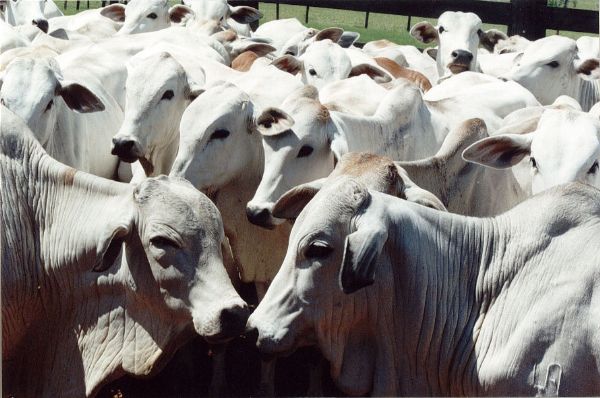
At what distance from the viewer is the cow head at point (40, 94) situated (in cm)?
629

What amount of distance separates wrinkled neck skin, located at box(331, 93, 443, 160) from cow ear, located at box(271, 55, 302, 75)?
1572 mm

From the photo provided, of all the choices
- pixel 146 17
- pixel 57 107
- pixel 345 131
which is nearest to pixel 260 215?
pixel 345 131

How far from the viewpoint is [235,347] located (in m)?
6.96

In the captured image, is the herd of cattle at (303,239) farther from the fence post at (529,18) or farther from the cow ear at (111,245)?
the fence post at (529,18)

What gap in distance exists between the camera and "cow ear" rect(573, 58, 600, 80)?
8.51m

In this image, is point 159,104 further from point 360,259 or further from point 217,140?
point 360,259

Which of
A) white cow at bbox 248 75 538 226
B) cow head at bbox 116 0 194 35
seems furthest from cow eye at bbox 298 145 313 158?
cow head at bbox 116 0 194 35

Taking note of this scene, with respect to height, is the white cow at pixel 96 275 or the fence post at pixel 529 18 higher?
the white cow at pixel 96 275

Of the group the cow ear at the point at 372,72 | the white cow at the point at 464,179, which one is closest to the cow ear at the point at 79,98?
the white cow at the point at 464,179

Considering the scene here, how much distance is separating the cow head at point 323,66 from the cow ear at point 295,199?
321cm

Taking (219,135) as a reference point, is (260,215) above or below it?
below

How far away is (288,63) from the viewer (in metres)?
8.31

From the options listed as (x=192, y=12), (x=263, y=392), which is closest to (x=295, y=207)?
(x=263, y=392)

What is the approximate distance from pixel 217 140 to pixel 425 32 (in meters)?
4.54
